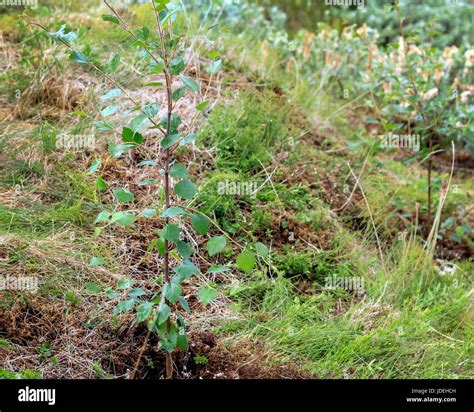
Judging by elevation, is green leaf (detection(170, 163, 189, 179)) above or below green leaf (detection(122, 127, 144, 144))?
below

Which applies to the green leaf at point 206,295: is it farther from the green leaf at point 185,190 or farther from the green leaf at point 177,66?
the green leaf at point 177,66

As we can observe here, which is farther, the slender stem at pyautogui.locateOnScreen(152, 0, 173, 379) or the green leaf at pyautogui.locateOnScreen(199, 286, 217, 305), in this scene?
the slender stem at pyautogui.locateOnScreen(152, 0, 173, 379)

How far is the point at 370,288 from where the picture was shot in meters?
4.09

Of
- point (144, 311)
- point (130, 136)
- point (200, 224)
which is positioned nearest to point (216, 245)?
point (200, 224)

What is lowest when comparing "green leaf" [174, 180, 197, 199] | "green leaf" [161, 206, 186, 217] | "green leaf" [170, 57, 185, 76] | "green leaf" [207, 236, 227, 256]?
"green leaf" [207, 236, 227, 256]

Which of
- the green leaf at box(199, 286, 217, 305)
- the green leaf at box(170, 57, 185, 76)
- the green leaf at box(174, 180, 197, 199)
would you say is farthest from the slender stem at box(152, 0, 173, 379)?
the green leaf at box(199, 286, 217, 305)

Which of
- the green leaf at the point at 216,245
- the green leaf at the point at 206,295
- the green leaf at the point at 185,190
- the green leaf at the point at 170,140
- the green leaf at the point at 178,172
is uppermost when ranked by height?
the green leaf at the point at 170,140

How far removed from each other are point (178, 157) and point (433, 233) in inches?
67.8

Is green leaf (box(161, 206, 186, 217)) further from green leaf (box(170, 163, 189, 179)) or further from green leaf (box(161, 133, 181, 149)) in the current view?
green leaf (box(161, 133, 181, 149))

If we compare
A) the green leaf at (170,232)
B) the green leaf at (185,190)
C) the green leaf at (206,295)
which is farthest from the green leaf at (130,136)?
the green leaf at (206,295)

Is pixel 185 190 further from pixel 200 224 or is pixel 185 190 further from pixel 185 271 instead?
pixel 185 271

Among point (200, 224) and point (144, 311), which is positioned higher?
point (200, 224)
